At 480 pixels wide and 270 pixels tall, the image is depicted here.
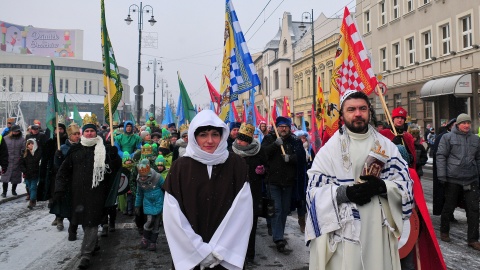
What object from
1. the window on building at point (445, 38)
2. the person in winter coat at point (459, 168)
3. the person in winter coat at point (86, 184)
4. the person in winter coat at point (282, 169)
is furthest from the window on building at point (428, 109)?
the person in winter coat at point (86, 184)

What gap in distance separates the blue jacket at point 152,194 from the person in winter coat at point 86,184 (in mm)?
878

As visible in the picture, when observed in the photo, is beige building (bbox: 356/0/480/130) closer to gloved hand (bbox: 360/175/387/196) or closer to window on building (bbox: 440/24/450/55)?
window on building (bbox: 440/24/450/55)

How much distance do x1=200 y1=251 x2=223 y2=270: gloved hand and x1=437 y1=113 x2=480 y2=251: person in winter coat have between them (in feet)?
15.4

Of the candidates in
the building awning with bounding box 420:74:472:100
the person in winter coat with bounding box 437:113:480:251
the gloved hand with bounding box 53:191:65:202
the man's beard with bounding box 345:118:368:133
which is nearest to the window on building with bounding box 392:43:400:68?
the building awning with bounding box 420:74:472:100

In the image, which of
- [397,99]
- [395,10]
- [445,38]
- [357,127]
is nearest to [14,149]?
[357,127]

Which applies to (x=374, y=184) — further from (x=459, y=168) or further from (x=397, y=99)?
(x=397, y=99)

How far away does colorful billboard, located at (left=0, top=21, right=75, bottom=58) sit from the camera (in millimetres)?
122250

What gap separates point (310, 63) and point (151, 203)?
41.2 metres

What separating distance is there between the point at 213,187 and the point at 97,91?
116056mm

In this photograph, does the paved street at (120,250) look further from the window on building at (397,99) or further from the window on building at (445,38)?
the window on building at (397,99)

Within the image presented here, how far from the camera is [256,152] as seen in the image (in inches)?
245

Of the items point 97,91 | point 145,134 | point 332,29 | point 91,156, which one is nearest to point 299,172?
point 91,156

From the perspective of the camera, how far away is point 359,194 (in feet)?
9.19

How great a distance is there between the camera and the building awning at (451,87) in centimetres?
2188
